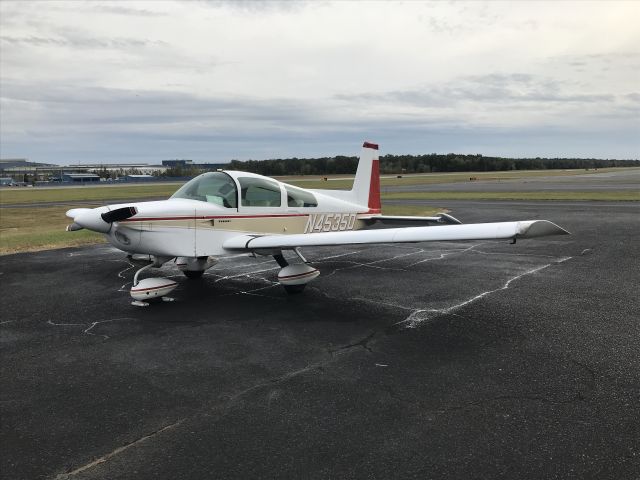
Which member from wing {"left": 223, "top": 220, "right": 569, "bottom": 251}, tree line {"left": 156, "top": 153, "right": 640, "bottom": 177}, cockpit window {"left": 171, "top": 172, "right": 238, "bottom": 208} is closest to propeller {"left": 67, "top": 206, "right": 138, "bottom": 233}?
cockpit window {"left": 171, "top": 172, "right": 238, "bottom": 208}

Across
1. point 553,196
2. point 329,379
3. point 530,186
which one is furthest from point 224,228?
point 530,186

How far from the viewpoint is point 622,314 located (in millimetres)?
7199

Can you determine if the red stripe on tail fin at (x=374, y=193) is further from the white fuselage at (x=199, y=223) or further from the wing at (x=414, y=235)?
the wing at (x=414, y=235)

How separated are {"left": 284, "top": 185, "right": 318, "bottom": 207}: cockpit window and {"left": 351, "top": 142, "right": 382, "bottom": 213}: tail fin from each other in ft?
7.23

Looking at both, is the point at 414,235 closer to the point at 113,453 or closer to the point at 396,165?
the point at 113,453

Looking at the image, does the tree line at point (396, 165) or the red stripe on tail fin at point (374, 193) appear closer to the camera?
the red stripe on tail fin at point (374, 193)

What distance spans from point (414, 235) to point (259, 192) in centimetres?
360

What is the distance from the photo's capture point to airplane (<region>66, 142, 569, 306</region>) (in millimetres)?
7574

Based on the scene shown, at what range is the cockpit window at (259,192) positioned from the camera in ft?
29.4

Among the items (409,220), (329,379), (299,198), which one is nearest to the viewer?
(329,379)

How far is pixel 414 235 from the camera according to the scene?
22.3 feet

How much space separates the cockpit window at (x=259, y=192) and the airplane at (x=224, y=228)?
2cm

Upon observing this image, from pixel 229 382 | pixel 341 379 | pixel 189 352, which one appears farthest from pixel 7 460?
pixel 341 379

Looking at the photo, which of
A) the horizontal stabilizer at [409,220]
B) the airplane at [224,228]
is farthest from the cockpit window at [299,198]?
the horizontal stabilizer at [409,220]
